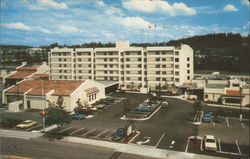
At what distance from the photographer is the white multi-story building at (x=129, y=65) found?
70938 millimetres

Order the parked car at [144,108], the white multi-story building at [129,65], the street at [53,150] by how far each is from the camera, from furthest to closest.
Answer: the white multi-story building at [129,65] < the parked car at [144,108] < the street at [53,150]

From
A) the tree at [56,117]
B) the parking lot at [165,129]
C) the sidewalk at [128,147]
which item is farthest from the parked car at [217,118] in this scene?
the tree at [56,117]

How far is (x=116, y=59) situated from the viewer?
7700 centimetres

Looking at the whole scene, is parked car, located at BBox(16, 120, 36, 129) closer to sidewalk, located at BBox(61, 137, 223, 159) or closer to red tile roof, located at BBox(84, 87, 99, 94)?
sidewalk, located at BBox(61, 137, 223, 159)

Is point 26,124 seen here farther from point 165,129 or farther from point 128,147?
point 165,129

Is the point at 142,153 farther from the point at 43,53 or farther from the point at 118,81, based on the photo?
the point at 43,53

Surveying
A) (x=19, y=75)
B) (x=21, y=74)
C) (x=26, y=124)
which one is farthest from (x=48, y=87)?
(x=21, y=74)

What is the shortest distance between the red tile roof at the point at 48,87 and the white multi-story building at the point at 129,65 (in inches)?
1016

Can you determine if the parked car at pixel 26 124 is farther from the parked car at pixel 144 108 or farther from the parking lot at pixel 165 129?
the parked car at pixel 144 108

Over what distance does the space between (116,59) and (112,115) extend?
36106 mm

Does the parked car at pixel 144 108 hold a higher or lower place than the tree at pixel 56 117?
lower

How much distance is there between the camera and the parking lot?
28.7 metres

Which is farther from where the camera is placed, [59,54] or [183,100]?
[59,54]

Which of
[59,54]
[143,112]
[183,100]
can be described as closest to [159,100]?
[183,100]
